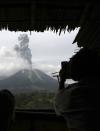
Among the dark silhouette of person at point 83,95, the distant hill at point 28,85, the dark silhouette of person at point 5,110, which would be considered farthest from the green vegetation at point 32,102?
the dark silhouette of person at point 5,110

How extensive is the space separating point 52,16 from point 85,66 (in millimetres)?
1553

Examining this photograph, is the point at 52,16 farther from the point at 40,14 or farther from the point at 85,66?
the point at 85,66

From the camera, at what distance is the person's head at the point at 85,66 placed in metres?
2.31

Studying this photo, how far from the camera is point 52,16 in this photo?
373 cm

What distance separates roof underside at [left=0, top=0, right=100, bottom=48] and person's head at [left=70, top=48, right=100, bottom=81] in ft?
3.85

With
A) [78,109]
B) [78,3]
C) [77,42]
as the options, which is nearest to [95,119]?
[78,109]

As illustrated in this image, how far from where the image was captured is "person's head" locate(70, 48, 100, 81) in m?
2.31

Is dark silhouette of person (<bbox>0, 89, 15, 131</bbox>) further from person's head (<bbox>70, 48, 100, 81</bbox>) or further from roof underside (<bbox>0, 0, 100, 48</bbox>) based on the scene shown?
roof underside (<bbox>0, 0, 100, 48</bbox>)

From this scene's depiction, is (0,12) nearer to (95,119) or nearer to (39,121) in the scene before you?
(39,121)

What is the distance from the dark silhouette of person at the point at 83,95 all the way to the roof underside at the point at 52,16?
119 cm

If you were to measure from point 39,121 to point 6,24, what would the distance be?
1236mm

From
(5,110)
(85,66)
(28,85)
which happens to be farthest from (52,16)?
(28,85)

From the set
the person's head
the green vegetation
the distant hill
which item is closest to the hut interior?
the green vegetation

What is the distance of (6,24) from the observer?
152 inches
